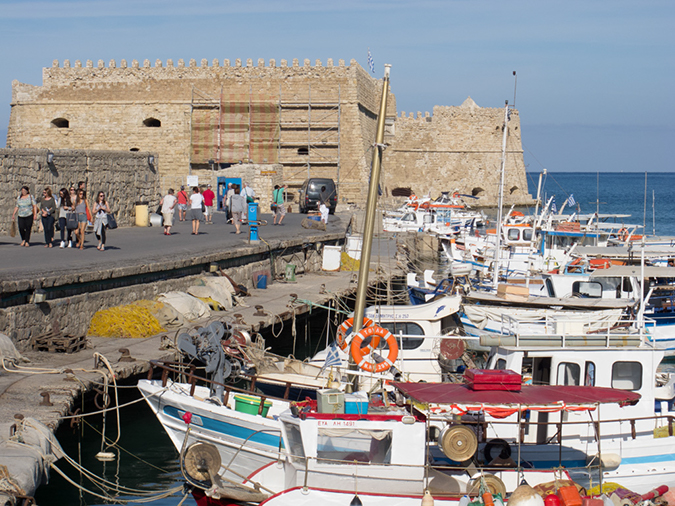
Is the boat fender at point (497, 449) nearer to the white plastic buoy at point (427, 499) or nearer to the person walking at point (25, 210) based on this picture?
the white plastic buoy at point (427, 499)

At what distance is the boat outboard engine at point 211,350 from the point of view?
10.0 m

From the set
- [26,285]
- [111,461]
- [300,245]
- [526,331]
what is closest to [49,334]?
[26,285]

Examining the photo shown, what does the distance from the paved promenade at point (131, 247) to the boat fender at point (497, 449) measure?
788 centimetres

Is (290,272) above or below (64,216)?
below

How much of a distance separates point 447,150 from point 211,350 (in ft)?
161

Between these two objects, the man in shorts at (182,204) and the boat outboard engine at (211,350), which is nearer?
the boat outboard engine at (211,350)

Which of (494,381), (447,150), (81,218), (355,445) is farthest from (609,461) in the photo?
(447,150)

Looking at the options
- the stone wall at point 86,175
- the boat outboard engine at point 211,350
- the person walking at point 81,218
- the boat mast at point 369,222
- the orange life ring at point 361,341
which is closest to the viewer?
the orange life ring at point 361,341

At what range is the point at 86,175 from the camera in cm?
2127

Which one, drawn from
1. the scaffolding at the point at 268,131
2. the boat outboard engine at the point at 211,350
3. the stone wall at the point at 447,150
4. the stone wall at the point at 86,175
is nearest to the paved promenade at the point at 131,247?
the stone wall at the point at 86,175

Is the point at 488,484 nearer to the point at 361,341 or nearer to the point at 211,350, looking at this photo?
the point at 361,341

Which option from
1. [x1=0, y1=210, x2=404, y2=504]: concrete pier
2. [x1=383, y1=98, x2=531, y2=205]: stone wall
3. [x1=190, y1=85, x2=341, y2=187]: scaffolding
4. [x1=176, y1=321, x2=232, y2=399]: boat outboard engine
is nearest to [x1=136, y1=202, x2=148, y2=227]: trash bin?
[x1=0, y1=210, x2=404, y2=504]: concrete pier

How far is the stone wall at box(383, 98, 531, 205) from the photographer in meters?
57.1

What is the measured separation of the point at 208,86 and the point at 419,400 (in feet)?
128
